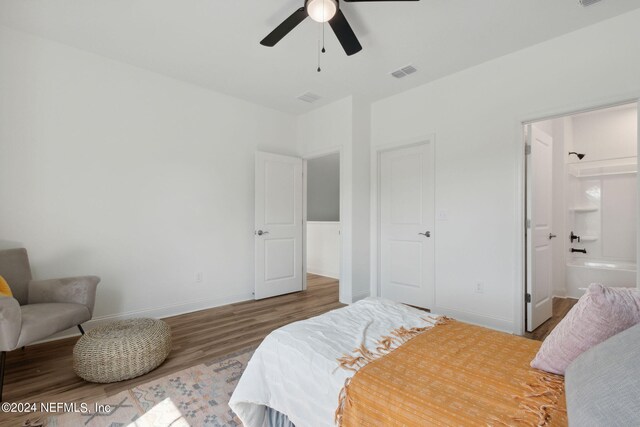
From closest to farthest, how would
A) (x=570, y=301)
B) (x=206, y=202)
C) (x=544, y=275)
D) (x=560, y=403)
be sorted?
(x=560, y=403) → (x=544, y=275) → (x=206, y=202) → (x=570, y=301)

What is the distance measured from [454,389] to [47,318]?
2.67 m

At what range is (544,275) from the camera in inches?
127

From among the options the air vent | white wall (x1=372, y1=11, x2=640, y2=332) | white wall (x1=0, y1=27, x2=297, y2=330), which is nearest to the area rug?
white wall (x1=0, y1=27, x2=297, y2=330)

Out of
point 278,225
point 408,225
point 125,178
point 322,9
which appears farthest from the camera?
point 278,225

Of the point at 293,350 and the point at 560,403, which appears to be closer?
the point at 560,403

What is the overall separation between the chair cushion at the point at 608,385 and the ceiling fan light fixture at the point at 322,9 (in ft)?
7.25

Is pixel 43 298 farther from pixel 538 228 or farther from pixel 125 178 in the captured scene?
pixel 538 228

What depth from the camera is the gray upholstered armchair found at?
2104mm

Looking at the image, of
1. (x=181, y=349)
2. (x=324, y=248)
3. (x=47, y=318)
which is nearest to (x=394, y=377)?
(x=181, y=349)

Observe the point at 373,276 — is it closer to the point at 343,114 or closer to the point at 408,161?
the point at 408,161

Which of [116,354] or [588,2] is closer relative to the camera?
[116,354]

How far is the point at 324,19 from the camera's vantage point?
208 centimetres

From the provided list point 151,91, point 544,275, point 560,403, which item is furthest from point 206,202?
point 544,275

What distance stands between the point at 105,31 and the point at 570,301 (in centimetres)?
618
